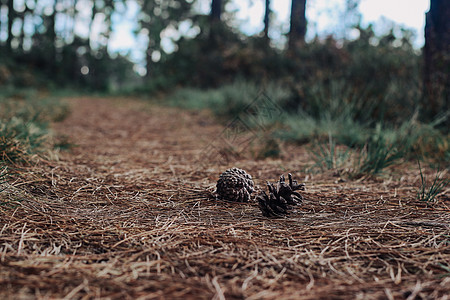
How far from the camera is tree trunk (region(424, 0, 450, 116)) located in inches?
127

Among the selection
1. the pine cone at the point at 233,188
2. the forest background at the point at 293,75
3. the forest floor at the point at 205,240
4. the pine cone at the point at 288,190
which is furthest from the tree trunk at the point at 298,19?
the pine cone at the point at 288,190

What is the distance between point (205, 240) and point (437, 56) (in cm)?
327

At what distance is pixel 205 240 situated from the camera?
1.11 m

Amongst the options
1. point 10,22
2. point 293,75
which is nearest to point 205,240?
point 293,75

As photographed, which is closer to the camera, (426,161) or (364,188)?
(364,188)

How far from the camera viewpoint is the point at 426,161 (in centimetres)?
241

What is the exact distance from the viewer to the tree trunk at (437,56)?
10.6 ft

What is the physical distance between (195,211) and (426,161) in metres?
1.83

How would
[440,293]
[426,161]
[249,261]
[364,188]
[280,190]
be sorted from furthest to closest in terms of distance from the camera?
[426,161] → [364,188] → [280,190] → [249,261] → [440,293]

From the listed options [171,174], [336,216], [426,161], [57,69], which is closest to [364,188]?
[336,216]

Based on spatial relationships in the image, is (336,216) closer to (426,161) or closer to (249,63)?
(426,161)

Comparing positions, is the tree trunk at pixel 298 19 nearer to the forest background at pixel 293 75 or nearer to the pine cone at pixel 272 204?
the forest background at pixel 293 75

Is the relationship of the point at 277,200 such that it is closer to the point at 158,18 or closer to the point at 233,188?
the point at 233,188

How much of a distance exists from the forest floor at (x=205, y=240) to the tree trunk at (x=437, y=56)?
1.73m
